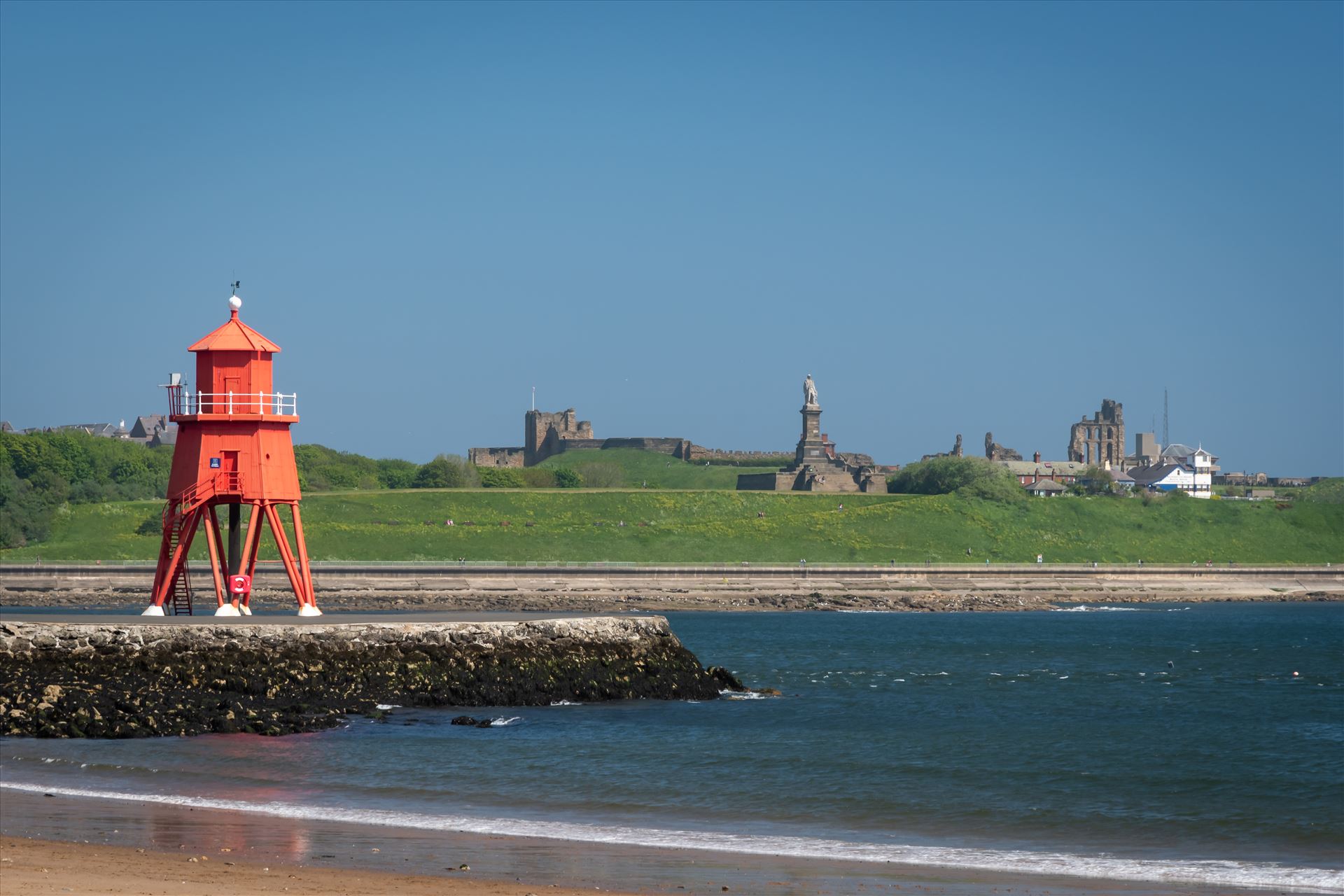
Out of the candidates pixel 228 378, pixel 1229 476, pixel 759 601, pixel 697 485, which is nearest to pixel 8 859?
pixel 228 378

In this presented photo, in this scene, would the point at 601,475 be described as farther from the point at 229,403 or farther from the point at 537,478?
the point at 229,403

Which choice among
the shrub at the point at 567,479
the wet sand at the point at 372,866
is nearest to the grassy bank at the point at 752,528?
the shrub at the point at 567,479

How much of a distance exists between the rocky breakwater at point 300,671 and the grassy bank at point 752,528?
49.7 m

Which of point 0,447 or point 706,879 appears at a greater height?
point 0,447

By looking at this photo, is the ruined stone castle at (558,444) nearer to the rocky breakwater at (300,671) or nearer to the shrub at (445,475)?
the shrub at (445,475)

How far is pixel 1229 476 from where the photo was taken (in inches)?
7018

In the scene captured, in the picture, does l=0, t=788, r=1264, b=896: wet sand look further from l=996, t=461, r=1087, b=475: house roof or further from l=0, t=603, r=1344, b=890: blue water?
l=996, t=461, r=1087, b=475: house roof

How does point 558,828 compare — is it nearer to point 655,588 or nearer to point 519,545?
point 655,588

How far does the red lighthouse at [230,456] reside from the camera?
29.9 m

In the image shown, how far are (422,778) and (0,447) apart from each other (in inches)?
3663

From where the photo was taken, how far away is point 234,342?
100 ft

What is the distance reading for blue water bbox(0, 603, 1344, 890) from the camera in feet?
57.6

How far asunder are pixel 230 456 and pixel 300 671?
206 inches

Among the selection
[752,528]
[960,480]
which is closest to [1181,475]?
[960,480]
